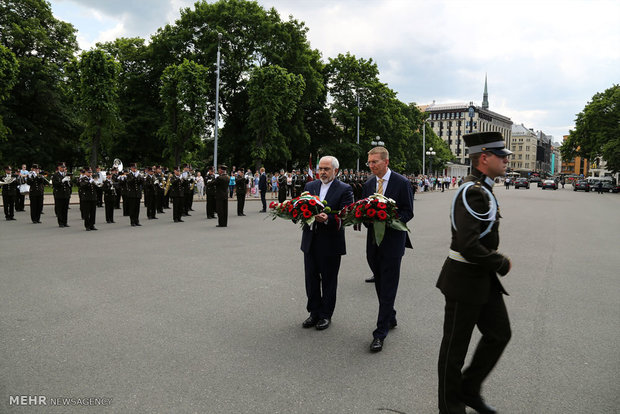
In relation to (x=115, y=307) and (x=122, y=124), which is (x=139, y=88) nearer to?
(x=122, y=124)

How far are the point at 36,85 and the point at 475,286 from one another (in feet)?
140

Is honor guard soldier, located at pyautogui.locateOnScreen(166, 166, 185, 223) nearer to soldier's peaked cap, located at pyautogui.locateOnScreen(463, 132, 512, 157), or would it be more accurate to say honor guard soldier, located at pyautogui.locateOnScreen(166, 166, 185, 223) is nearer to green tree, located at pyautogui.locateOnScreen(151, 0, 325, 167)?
soldier's peaked cap, located at pyautogui.locateOnScreen(463, 132, 512, 157)

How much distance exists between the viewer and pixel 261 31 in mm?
38812

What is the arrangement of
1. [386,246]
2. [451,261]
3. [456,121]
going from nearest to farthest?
1. [451,261]
2. [386,246]
3. [456,121]

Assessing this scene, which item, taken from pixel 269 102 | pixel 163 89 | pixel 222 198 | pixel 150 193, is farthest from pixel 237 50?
pixel 222 198

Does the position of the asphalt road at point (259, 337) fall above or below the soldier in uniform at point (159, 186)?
below

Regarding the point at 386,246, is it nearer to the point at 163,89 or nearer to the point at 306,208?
the point at 306,208

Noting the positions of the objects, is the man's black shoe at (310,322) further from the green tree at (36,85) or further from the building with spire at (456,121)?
the building with spire at (456,121)

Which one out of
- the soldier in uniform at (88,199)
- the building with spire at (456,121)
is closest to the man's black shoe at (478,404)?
the soldier in uniform at (88,199)

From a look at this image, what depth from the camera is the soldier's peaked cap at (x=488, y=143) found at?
3064 mm

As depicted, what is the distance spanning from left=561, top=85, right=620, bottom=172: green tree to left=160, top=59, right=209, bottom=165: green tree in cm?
5046

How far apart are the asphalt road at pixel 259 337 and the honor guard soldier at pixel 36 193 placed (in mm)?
6903

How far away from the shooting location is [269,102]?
35.2 m

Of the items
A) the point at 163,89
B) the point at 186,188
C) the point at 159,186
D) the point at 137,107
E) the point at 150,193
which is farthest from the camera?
the point at 137,107
